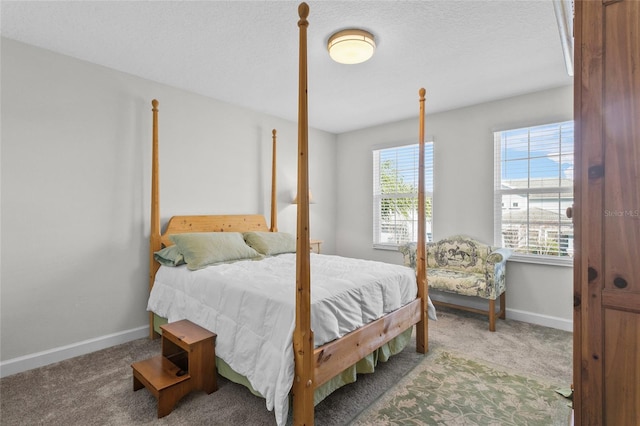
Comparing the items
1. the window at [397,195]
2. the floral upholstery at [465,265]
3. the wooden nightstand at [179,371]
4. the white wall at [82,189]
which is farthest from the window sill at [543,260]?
the white wall at [82,189]

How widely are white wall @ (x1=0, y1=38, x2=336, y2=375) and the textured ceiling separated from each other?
0.26 meters

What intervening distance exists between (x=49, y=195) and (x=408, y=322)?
9.98ft

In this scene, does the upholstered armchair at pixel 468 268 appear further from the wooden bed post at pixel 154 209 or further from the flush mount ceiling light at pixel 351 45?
the wooden bed post at pixel 154 209

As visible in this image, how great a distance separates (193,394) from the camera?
2039 mm

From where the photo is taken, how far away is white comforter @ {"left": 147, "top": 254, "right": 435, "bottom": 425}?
5.53ft

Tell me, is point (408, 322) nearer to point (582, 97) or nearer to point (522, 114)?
point (582, 97)

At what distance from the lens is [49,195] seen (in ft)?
8.18

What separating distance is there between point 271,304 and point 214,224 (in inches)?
77.0

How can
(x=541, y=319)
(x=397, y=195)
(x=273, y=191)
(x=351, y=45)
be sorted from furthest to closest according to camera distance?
(x=397, y=195), (x=273, y=191), (x=541, y=319), (x=351, y=45)

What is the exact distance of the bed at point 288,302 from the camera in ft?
5.31

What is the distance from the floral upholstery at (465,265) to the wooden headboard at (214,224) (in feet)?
6.11

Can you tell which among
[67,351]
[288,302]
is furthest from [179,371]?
[67,351]

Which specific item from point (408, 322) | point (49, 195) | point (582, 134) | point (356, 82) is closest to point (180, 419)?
point (408, 322)

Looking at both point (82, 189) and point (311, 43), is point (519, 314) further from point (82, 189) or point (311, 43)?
point (82, 189)
